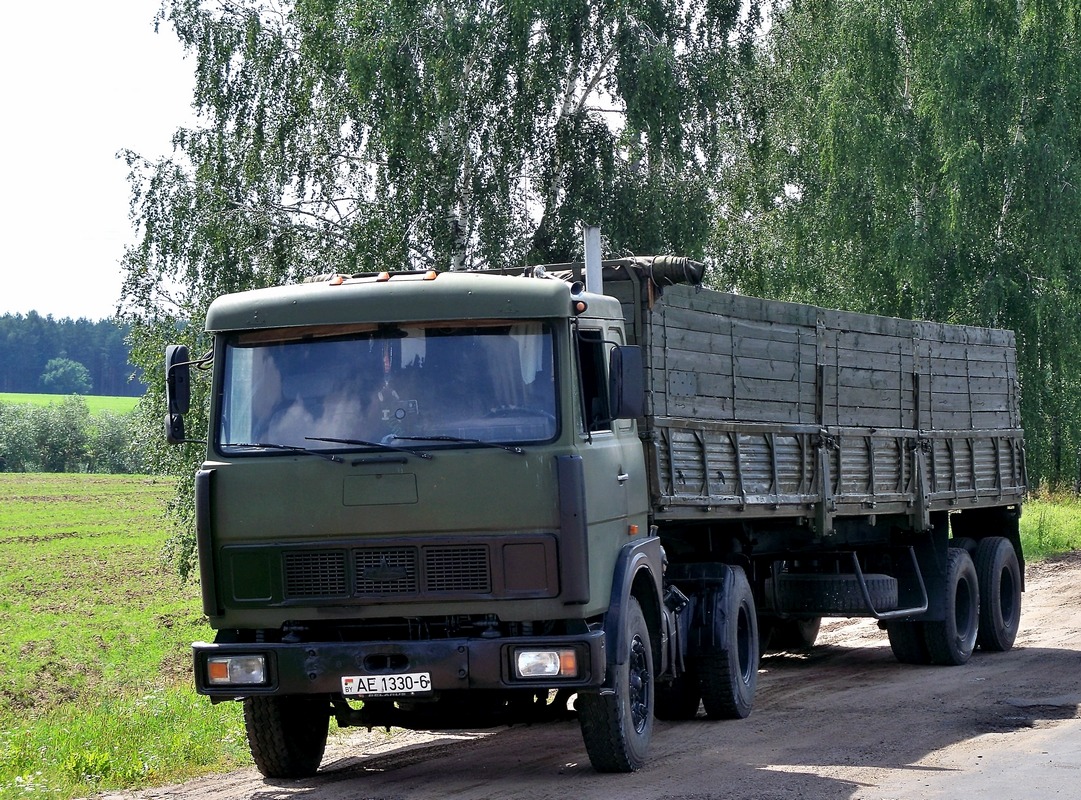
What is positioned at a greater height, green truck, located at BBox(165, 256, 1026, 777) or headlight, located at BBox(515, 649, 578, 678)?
green truck, located at BBox(165, 256, 1026, 777)

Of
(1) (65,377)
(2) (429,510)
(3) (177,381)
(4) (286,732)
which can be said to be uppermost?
(1) (65,377)

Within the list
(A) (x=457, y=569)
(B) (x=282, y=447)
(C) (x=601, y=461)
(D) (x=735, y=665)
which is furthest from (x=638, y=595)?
(B) (x=282, y=447)

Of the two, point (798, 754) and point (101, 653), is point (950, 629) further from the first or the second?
point (101, 653)

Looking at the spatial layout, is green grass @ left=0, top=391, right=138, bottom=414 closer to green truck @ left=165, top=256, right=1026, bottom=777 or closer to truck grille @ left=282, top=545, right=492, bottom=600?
green truck @ left=165, top=256, right=1026, bottom=777

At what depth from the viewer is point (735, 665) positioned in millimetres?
9703

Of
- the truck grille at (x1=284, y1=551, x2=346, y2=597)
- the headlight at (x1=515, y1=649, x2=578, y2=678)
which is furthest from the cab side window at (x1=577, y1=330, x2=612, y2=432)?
the truck grille at (x1=284, y1=551, x2=346, y2=597)

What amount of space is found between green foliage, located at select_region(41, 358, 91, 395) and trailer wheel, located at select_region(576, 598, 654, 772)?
13158 centimetres

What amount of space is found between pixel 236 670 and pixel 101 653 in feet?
47.5

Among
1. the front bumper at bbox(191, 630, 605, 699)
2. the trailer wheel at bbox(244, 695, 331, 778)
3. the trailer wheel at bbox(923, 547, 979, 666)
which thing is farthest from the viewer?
the trailer wheel at bbox(923, 547, 979, 666)

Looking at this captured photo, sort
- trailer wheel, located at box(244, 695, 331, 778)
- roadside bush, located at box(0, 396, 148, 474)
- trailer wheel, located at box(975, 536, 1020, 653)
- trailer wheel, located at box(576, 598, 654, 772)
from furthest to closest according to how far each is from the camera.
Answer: roadside bush, located at box(0, 396, 148, 474)
trailer wheel, located at box(975, 536, 1020, 653)
trailer wheel, located at box(244, 695, 331, 778)
trailer wheel, located at box(576, 598, 654, 772)

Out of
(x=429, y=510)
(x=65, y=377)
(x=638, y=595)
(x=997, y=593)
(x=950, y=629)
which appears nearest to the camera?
(x=429, y=510)

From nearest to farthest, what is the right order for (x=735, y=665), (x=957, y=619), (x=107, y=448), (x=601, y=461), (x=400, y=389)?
(x=400, y=389) < (x=601, y=461) < (x=735, y=665) < (x=957, y=619) < (x=107, y=448)

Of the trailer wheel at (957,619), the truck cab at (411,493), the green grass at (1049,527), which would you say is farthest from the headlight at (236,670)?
the green grass at (1049,527)

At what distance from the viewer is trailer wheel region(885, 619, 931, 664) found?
13.3 metres
